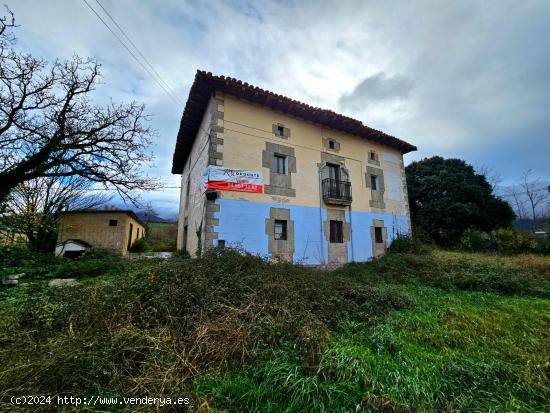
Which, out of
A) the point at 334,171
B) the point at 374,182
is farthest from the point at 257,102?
the point at 374,182

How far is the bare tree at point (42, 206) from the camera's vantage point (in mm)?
10336

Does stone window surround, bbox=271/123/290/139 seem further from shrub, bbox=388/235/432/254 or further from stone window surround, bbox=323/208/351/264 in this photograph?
shrub, bbox=388/235/432/254

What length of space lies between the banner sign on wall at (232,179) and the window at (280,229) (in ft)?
4.43

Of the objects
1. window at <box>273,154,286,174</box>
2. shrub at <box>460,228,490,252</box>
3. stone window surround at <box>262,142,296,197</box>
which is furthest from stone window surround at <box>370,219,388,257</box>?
window at <box>273,154,286,174</box>

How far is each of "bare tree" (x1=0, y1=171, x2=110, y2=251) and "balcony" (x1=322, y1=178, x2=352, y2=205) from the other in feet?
39.1

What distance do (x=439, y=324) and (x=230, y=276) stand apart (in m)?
3.79

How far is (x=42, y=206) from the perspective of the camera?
42.3 ft

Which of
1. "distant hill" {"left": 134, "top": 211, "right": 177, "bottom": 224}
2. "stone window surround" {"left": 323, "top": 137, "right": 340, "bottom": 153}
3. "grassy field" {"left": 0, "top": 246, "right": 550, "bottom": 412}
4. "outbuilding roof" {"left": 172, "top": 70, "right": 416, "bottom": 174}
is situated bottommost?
"grassy field" {"left": 0, "top": 246, "right": 550, "bottom": 412}

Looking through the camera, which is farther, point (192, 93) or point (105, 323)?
point (192, 93)

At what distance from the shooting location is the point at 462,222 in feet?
49.4

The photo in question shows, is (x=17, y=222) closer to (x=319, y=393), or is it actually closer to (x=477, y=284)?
(x=319, y=393)

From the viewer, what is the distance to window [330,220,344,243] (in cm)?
1022

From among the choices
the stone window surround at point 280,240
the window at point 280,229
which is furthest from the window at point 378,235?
the window at point 280,229

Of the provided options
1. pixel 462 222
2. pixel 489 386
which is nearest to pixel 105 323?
pixel 489 386
